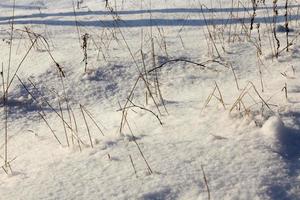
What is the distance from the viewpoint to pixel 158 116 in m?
2.20

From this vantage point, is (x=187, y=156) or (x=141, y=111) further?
(x=141, y=111)

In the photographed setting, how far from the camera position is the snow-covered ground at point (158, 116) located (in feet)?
5.13

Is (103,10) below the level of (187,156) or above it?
above

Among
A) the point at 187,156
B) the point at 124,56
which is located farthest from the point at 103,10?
the point at 187,156

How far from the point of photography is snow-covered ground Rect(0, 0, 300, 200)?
1.56 metres

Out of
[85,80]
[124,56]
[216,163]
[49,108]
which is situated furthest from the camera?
[124,56]

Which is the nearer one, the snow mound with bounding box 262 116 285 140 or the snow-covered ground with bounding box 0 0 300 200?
the snow-covered ground with bounding box 0 0 300 200

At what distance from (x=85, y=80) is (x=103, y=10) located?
7.31ft

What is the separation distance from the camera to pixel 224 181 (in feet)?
4.97

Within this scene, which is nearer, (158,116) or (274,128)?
(274,128)

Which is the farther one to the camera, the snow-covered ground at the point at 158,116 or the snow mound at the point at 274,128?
the snow mound at the point at 274,128

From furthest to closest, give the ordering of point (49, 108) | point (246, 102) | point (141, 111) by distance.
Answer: point (49, 108)
point (141, 111)
point (246, 102)

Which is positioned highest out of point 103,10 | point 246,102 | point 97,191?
point 103,10

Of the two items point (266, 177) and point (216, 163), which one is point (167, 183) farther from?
point (266, 177)
